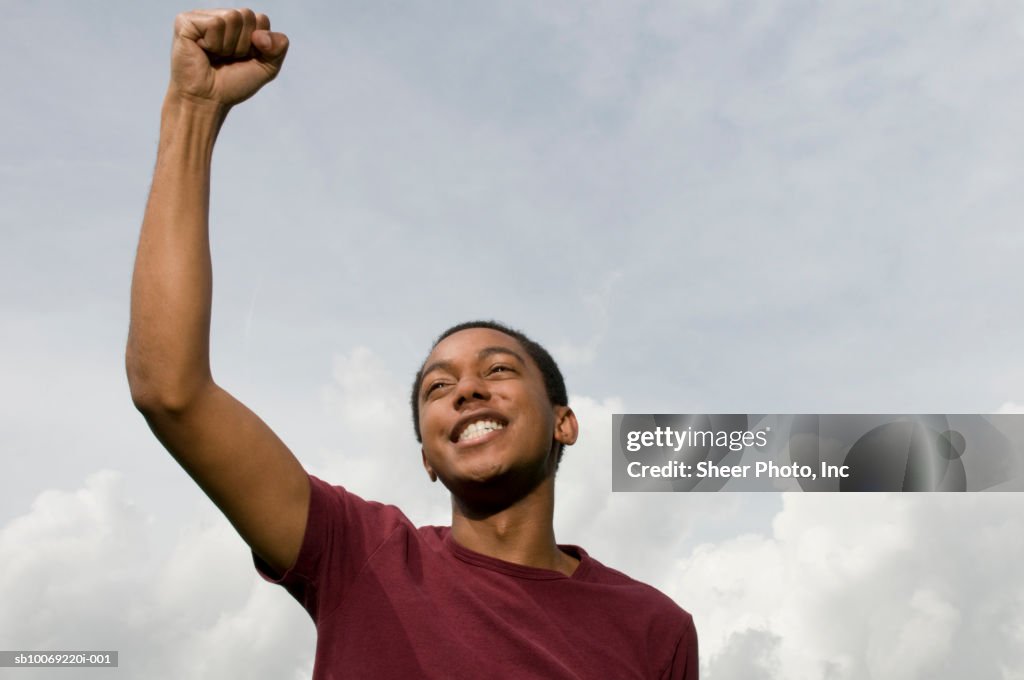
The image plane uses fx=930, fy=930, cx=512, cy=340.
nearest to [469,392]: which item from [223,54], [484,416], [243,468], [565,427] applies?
[484,416]

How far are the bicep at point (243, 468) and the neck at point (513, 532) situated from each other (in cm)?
125

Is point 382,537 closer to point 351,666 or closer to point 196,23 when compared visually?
point 351,666

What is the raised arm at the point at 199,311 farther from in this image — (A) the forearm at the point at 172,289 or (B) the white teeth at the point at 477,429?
(B) the white teeth at the point at 477,429

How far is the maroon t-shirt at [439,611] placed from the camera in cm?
410

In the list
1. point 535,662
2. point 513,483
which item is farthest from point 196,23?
point 535,662

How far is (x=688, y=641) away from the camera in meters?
5.23

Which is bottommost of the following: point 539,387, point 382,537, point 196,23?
point 382,537

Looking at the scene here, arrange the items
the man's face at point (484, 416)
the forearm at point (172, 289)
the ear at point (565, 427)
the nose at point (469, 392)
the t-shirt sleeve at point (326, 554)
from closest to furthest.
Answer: the forearm at point (172, 289), the t-shirt sleeve at point (326, 554), the man's face at point (484, 416), the nose at point (469, 392), the ear at point (565, 427)

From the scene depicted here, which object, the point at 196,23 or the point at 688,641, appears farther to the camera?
the point at 688,641

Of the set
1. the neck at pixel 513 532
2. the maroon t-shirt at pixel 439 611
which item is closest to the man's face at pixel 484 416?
the neck at pixel 513 532

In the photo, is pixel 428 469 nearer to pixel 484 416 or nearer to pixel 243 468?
pixel 484 416

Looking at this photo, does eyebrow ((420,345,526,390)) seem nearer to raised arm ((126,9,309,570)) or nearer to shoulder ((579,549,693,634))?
shoulder ((579,549,693,634))

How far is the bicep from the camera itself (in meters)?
3.62

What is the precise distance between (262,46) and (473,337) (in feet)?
7.50
